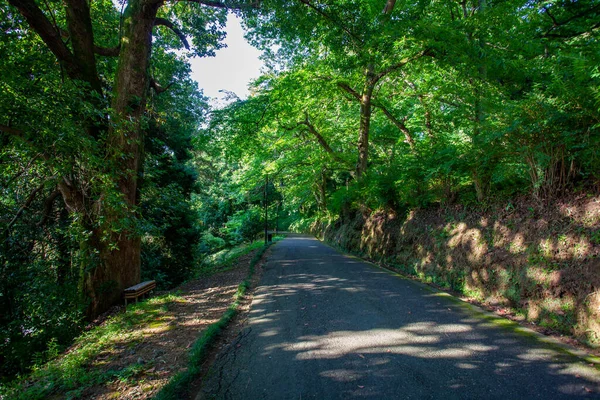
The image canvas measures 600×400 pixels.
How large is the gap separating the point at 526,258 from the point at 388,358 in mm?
3021

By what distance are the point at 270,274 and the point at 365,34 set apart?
23.6ft

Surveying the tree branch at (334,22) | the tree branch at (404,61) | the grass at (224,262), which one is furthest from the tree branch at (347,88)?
the grass at (224,262)

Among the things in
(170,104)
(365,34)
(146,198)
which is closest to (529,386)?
(365,34)

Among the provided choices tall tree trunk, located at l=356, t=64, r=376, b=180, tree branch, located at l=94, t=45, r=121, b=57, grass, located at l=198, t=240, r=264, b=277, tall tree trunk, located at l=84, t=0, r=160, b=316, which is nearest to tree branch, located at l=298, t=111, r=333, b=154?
tall tree trunk, located at l=356, t=64, r=376, b=180

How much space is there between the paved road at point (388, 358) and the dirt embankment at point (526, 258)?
2.09ft

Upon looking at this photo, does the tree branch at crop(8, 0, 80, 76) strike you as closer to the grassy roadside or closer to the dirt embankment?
the grassy roadside

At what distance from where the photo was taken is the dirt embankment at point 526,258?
375cm

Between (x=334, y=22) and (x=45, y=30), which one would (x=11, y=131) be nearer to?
(x=45, y=30)

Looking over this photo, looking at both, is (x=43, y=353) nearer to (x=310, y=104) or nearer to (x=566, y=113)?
(x=566, y=113)

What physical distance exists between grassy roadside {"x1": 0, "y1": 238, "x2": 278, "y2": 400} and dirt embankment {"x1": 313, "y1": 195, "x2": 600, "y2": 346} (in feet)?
15.4

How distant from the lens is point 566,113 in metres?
4.19

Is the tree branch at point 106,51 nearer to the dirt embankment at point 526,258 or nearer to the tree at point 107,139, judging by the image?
the tree at point 107,139

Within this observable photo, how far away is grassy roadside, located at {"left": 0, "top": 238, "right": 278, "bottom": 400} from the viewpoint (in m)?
3.16

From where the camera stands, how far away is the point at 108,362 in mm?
3779
